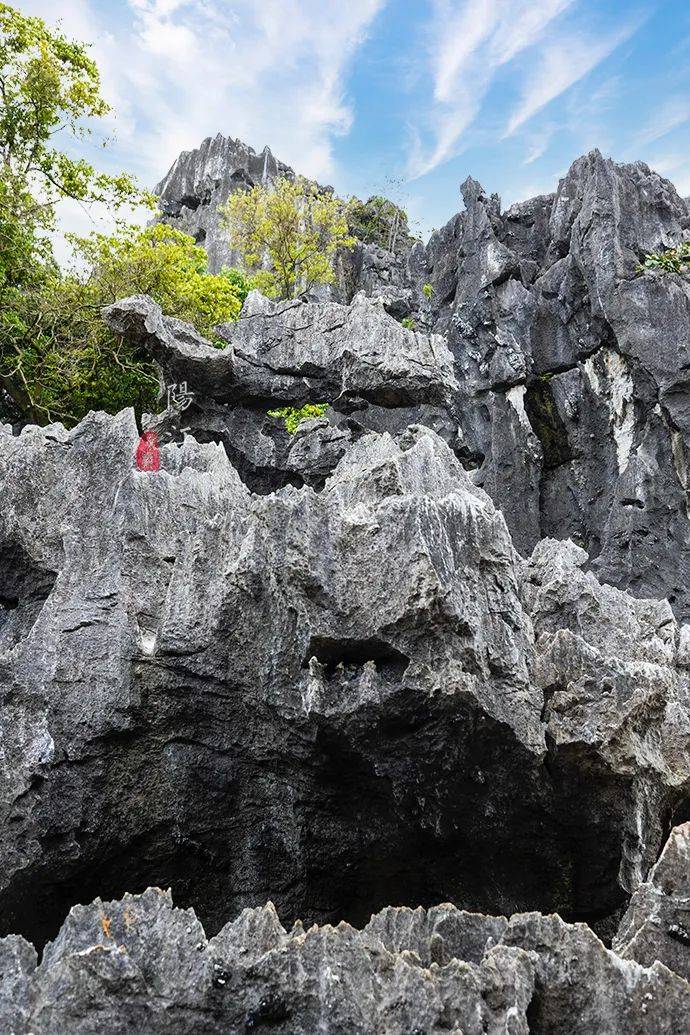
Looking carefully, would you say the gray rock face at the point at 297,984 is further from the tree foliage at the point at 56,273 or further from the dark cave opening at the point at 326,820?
the tree foliage at the point at 56,273

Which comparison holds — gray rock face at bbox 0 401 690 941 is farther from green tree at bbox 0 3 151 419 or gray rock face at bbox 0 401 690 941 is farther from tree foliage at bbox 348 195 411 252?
tree foliage at bbox 348 195 411 252

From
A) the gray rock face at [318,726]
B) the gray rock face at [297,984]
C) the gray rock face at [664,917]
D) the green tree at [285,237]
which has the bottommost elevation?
the gray rock face at [297,984]

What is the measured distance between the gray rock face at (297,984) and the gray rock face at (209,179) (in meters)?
39.5

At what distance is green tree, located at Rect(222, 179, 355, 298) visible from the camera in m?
28.2

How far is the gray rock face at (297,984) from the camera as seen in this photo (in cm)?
419

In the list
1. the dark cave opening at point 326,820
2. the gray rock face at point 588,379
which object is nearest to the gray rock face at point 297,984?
A: the dark cave opening at point 326,820

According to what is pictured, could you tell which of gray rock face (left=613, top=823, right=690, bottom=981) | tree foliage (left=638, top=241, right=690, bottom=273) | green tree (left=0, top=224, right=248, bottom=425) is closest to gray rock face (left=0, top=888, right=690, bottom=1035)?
gray rock face (left=613, top=823, right=690, bottom=981)

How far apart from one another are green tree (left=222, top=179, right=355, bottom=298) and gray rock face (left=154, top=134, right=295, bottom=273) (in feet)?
33.7

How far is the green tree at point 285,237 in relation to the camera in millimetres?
28188

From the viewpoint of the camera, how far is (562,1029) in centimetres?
449

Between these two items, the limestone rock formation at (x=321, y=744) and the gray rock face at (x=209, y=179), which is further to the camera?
the gray rock face at (x=209, y=179)

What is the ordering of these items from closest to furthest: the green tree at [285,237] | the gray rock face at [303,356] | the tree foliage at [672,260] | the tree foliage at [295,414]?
1. the gray rock face at [303,356]
2. the tree foliage at [295,414]
3. the tree foliage at [672,260]
4. the green tree at [285,237]

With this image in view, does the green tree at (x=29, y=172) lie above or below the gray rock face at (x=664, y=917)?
above

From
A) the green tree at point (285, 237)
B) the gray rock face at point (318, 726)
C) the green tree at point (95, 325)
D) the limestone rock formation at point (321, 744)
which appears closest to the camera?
the limestone rock formation at point (321, 744)
